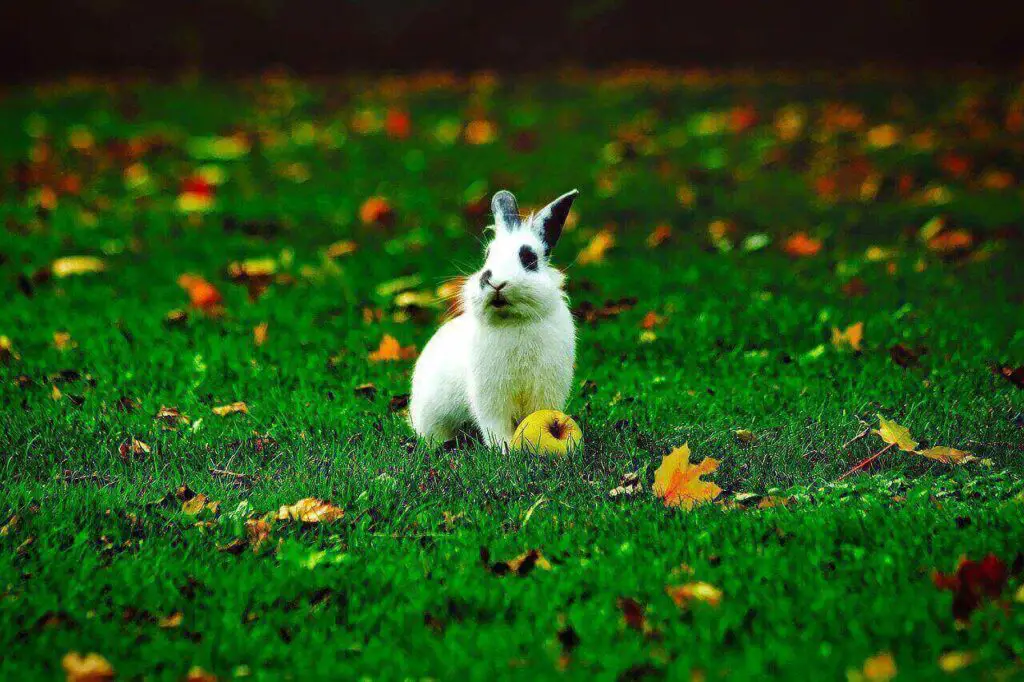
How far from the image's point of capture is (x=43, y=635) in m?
2.78

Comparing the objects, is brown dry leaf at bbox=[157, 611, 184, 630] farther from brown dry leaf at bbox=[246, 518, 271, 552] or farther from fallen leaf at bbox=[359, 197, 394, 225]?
fallen leaf at bbox=[359, 197, 394, 225]

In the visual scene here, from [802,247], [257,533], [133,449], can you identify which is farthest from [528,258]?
[802,247]

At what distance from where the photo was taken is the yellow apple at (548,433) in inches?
148

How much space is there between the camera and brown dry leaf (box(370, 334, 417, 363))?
5086 mm

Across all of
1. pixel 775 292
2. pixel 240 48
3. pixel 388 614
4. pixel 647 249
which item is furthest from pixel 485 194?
pixel 240 48

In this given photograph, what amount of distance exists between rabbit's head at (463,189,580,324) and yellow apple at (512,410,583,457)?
13.0 inches

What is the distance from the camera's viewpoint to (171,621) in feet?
9.41

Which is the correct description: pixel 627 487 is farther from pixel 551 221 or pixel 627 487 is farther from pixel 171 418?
pixel 171 418

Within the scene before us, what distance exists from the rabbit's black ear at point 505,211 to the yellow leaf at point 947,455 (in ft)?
5.00

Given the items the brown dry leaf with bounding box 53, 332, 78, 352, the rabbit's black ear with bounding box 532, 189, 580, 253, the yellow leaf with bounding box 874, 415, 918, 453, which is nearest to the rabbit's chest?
the rabbit's black ear with bounding box 532, 189, 580, 253

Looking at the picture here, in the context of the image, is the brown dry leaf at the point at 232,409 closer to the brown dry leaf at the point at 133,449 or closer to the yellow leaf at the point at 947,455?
the brown dry leaf at the point at 133,449

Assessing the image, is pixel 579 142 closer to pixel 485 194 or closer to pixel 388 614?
pixel 485 194

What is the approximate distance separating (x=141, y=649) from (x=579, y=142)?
6.70 metres

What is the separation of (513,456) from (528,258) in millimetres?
652
